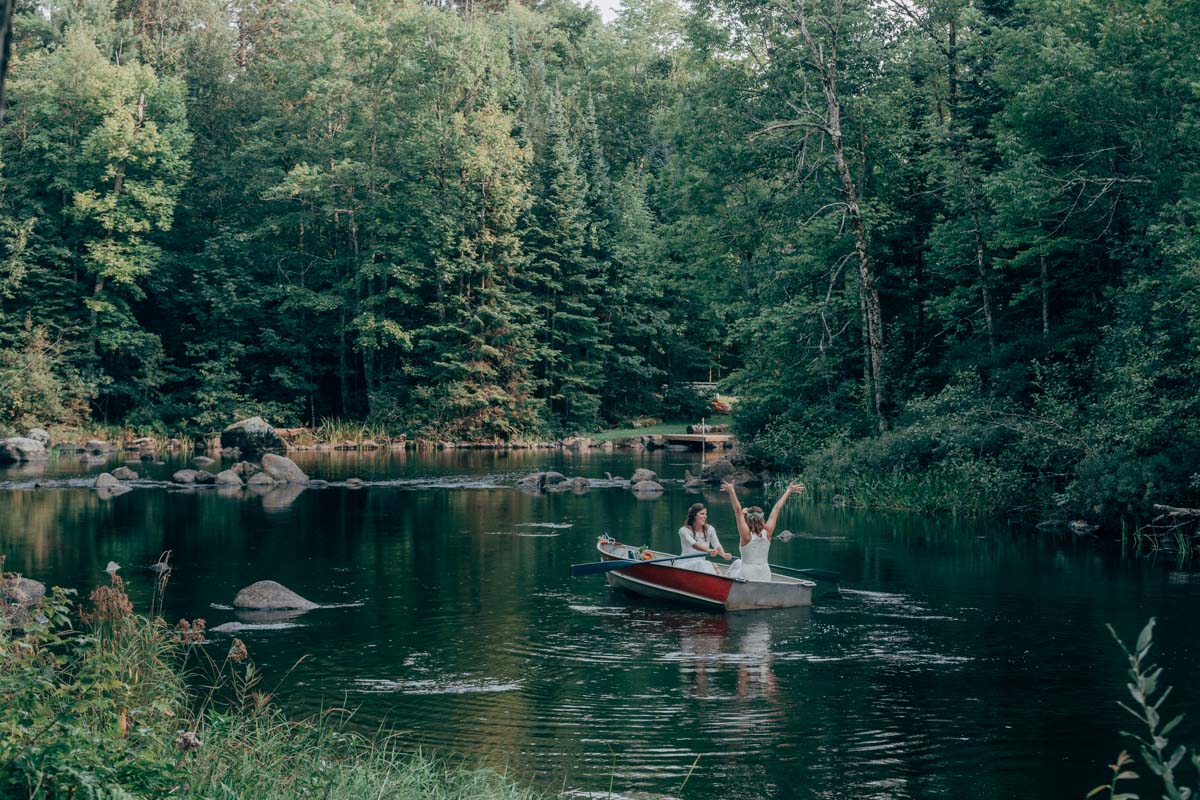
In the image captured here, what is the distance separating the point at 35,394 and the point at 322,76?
1753 centimetres

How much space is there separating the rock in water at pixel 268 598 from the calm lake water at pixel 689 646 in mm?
373

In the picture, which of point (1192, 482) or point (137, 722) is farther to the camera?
point (1192, 482)

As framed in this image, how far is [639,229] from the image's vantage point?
190 feet

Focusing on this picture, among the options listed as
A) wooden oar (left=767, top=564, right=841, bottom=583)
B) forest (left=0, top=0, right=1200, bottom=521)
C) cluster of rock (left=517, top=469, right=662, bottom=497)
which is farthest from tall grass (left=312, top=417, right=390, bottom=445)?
wooden oar (left=767, top=564, right=841, bottom=583)

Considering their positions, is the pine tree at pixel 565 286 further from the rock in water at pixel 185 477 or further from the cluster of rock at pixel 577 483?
the rock in water at pixel 185 477

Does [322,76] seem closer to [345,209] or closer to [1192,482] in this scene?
[345,209]

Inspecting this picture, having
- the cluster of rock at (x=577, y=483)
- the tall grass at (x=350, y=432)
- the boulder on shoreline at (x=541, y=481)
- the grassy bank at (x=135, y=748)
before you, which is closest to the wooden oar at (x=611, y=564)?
the grassy bank at (x=135, y=748)

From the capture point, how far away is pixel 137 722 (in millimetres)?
6875

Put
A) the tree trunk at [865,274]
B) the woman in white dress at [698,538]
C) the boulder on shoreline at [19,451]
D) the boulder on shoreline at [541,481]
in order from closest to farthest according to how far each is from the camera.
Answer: the woman in white dress at [698,538]
the tree trunk at [865,274]
the boulder on shoreline at [541,481]
the boulder on shoreline at [19,451]

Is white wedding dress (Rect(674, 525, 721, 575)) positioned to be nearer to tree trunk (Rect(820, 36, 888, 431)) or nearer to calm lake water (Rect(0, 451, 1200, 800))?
calm lake water (Rect(0, 451, 1200, 800))

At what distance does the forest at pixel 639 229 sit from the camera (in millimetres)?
23875

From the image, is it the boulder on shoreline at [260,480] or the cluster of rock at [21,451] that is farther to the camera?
the cluster of rock at [21,451]

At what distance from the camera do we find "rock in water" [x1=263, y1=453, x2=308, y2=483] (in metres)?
34.6

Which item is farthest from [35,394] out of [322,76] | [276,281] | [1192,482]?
[1192,482]
